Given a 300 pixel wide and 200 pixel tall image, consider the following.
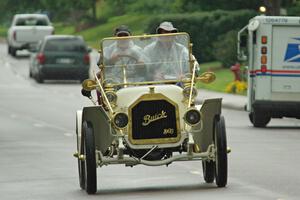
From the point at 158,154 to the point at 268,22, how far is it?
12.9 metres

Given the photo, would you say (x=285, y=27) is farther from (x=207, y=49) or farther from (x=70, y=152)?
(x=207, y=49)

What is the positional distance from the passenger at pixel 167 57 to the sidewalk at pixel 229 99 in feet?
58.9

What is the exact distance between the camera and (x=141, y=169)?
17312 mm

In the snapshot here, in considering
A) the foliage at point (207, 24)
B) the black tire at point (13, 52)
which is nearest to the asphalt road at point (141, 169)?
the foliage at point (207, 24)

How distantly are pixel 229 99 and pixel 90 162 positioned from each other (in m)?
22.0

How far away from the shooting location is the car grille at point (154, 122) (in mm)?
14195

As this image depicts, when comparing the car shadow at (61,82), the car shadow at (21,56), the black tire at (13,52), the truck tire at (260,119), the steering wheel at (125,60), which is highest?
the steering wheel at (125,60)

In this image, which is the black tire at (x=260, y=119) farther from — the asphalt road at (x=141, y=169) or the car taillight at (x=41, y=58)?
the car taillight at (x=41, y=58)

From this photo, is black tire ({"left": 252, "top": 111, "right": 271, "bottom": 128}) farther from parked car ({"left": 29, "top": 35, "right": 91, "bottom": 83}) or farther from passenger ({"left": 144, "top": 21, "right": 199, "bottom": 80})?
parked car ({"left": 29, "top": 35, "right": 91, "bottom": 83})

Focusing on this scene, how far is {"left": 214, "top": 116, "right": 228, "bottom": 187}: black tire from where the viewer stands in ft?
46.0

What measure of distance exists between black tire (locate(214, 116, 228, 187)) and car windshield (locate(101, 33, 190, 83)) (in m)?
1.18

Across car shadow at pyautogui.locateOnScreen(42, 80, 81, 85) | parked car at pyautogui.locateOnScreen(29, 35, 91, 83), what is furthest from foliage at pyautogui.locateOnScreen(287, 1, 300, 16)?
car shadow at pyautogui.locateOnScreen(42, 80, 81, 85)

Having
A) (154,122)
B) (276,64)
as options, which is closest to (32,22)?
(276,64)

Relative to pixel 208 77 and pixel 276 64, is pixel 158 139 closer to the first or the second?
pixel 208 77
